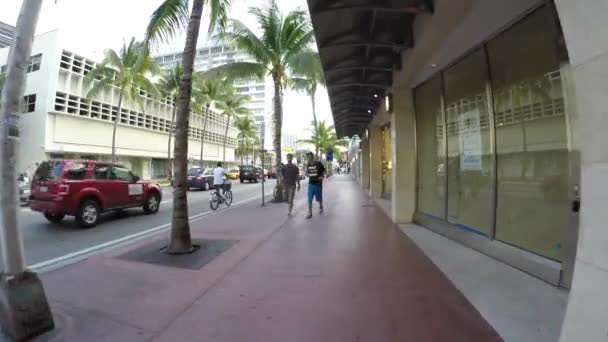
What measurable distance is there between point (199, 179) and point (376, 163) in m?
12.1

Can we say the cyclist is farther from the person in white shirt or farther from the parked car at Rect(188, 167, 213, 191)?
the parked car at Rect(188, 167, 213, 191)

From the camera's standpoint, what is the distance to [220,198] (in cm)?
1204

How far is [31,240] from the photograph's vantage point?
21.2 ft

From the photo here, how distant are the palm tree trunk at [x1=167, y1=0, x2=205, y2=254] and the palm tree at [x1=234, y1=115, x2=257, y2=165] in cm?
4360

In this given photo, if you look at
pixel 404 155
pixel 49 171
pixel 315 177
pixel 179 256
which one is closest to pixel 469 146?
pixel 404 155

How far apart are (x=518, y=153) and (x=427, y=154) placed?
3.04 meters

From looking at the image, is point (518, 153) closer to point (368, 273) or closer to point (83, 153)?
point (368, 273)

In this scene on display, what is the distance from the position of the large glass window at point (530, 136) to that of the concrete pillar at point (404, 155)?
305cm

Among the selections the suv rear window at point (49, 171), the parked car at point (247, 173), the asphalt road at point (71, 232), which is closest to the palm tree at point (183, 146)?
the asphalt road at point (71, 232)

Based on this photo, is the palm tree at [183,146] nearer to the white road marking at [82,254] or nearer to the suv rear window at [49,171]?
the white road marking at [82,254]

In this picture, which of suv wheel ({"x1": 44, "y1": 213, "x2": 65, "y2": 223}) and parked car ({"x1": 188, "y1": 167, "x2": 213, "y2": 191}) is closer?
suv wheel ({"x1": 44, "y1": 213, "x2": 65, "y2": 223})

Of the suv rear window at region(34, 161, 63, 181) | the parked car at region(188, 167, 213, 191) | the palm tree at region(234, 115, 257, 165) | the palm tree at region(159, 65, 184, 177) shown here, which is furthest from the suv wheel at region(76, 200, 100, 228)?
the palm tree at region(234, 115, 257, 165)

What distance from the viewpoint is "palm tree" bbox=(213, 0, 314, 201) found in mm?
12414

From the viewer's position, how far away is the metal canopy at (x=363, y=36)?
15.9 feet
